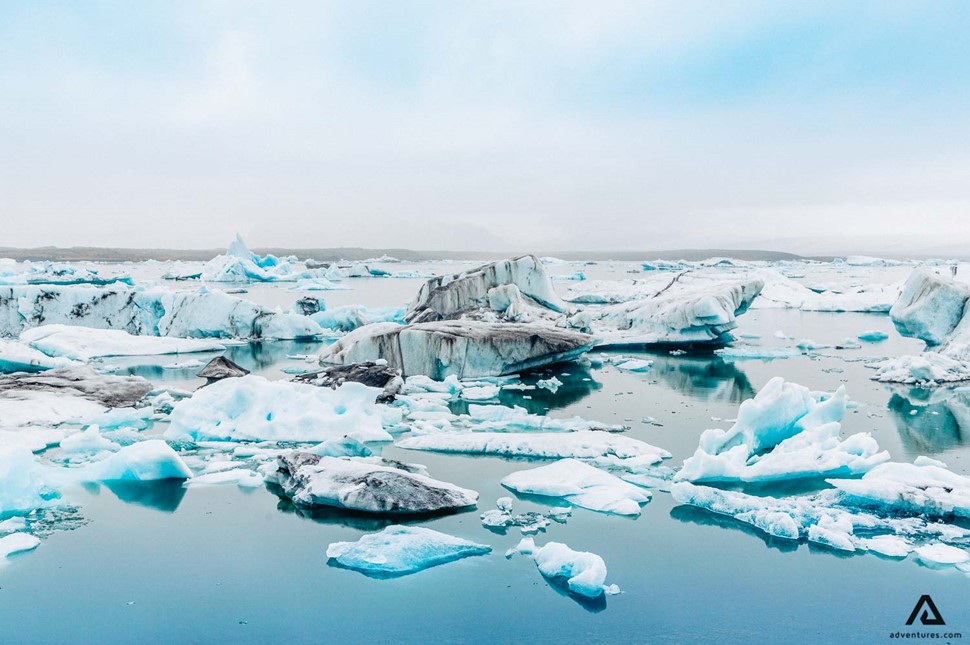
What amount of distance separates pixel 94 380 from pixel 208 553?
5.48m

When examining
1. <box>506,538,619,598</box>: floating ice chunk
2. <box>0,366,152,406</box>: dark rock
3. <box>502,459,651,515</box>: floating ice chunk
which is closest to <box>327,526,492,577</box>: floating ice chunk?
<box>506,538,619,598</box>: floating ice chunk

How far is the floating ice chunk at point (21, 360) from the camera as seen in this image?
10.6 meters

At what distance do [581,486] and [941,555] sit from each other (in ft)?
7.83

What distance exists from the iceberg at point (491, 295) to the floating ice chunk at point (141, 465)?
27.3ft

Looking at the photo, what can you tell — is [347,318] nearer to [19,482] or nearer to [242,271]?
[19,482]

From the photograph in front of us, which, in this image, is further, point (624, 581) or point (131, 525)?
point (131, 525)

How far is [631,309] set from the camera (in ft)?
49.2

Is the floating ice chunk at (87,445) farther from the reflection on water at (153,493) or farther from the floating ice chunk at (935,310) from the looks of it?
the floating ice chunk at (935,310)

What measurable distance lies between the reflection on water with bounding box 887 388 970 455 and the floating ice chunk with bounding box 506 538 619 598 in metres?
4.42

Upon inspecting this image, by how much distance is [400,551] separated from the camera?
4473mm

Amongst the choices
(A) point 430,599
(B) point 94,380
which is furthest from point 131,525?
(B) point 94,380

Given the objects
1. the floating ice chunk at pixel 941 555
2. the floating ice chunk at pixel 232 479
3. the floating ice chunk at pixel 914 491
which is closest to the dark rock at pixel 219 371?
the floating ice chunk at pixel 232 479

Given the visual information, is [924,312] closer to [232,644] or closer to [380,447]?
[380,447]

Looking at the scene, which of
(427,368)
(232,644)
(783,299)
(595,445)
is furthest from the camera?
(783,299)
